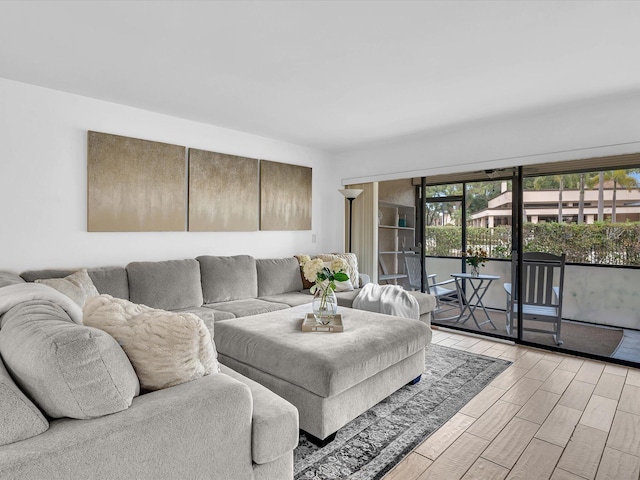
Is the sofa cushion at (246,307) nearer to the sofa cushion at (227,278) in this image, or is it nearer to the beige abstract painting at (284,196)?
the sofa cushion at (227,278)

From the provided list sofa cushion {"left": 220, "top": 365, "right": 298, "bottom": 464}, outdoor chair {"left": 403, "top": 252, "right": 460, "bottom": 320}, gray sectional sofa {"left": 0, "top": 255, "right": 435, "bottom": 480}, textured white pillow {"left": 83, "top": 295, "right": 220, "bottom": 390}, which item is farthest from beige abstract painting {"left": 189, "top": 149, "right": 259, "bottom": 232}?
sofa cushion {"left": 220, "top": 365, "right": 298, "bottom": 464}

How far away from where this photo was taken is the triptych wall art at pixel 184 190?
3467 millimetres

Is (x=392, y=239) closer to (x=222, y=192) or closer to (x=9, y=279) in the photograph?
(x=222, y=192)

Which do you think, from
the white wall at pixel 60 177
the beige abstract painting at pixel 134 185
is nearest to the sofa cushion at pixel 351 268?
the white wall at pixel 60 177

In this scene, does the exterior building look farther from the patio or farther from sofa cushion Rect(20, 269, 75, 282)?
sofa cushion Rect(20, 269, 75, 282)

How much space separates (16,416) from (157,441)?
0.39 meters

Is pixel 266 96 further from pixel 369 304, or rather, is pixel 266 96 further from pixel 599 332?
pixel 599 332

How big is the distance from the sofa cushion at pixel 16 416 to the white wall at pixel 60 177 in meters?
2.59

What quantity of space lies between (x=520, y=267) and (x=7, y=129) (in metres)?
4.99

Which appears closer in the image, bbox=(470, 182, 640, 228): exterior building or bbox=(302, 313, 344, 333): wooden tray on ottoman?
bbox=(302, 313, 344, 333): wooden tray on ottoman

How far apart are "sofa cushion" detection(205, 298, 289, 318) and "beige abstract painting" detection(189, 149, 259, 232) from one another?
966 millimetres

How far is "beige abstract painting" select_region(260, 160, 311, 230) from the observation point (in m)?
4.81

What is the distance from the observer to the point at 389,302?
3.76 metres

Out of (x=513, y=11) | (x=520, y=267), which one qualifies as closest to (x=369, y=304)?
(x=520, y=267)
